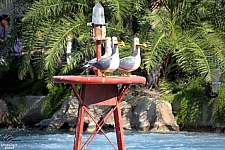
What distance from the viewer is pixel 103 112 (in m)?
11.4

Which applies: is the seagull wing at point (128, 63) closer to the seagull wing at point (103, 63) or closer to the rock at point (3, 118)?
the seagull wing at point (103, 63)

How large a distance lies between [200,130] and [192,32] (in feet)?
6.40

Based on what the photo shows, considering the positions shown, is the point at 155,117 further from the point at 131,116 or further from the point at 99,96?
the point at 99,96

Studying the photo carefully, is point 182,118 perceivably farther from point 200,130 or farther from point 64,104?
point 64,104

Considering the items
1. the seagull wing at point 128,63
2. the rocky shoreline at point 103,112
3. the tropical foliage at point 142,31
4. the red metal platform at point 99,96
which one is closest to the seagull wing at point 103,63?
the red metal platform at point 99,96

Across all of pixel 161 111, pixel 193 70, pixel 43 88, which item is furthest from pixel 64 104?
pixel 193 70

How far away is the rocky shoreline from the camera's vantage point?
1090 cm

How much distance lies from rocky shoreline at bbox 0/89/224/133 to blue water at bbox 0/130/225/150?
43cm

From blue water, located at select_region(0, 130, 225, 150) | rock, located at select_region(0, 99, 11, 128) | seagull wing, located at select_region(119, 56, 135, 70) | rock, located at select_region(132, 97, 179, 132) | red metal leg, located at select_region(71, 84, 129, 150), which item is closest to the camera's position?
red metal leg, located at select_region(71, 84, 129, 150)

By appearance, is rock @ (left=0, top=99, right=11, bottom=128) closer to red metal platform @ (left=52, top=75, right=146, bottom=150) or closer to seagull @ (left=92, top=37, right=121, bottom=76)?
red metal platform @ (left=52, top=75, right=146, bottom=150)

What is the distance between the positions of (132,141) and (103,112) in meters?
2.16

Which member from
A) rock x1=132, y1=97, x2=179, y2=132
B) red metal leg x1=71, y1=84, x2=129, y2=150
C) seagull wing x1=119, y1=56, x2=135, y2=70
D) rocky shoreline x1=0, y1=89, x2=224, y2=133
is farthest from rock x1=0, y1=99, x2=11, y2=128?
red metal leg x1=71, y1=84, x2=129, y2=150

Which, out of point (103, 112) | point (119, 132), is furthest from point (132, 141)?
point (119, 132)

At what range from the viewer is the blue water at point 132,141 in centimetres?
862
